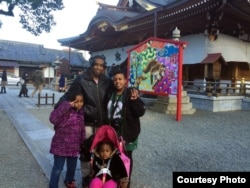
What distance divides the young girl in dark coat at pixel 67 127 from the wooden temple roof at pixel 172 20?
26.1 ft

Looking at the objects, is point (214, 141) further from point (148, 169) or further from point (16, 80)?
point (16, 80)

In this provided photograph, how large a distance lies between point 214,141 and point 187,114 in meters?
3.68

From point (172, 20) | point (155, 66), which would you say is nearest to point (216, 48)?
point (172, 20)

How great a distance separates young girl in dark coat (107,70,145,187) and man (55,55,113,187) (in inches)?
4.3

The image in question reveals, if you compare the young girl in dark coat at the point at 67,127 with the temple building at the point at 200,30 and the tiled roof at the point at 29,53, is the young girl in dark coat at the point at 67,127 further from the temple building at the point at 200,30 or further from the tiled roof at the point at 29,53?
the tiled roof at the point at 29,53

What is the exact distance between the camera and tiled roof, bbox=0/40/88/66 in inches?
1459

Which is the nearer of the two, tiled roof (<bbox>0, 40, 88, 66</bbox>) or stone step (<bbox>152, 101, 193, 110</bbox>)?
stone step (<bbox>152, 101, 193, 110</bbox>)

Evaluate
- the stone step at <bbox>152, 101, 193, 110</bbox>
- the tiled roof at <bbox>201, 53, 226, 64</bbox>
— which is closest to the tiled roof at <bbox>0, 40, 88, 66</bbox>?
the tiled roof at <bbox>201, 53, 226, 64</bbox>

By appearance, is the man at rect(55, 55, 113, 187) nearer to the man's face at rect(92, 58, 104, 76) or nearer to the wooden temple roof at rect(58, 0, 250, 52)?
the man's face at rect(92, 58, 104, 76)

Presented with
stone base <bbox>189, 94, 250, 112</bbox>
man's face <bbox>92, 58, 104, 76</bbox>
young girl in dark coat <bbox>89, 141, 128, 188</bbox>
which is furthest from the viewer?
stone base <bbox>189, 94, 250, 112</bbox>

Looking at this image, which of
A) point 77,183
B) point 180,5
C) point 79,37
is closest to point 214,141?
Answer: point 77,183

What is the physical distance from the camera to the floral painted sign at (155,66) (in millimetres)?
8375

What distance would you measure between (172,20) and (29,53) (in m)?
31.8

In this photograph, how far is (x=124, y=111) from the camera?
3.11 m
